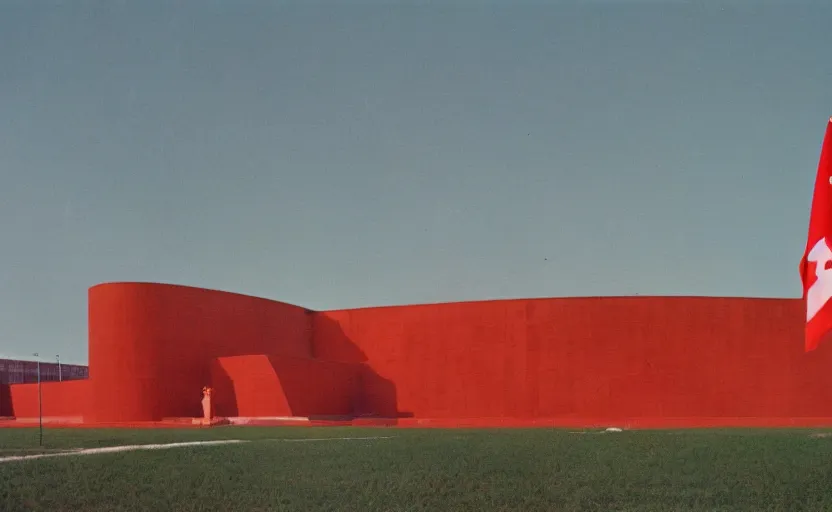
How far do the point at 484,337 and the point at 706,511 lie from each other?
87.8ft

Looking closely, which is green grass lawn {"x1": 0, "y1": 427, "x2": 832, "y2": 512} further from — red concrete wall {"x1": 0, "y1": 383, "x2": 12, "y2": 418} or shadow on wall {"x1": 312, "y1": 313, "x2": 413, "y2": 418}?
red concrete wall {"x1": 0, "y1": 383, "x2": 12, "y2": 418}

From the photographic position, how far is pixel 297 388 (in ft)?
102

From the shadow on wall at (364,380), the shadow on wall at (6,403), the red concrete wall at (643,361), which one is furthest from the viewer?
the shadow on wall at (6,403)

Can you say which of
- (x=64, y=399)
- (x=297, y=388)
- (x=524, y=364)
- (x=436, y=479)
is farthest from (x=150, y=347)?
(x=436, y=479)

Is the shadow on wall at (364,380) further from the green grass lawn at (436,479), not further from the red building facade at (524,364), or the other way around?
the green grass lawn at (436,479)

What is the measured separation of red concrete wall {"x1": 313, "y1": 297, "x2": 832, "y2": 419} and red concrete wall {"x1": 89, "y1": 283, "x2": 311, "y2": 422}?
9866mm

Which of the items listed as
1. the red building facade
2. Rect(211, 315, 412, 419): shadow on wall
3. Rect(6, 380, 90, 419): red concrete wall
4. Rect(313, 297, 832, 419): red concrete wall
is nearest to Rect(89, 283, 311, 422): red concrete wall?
the red building facade

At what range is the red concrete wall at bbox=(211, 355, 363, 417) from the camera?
30.5 meters

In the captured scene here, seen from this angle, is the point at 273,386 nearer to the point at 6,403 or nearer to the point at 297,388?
the point at 297,388

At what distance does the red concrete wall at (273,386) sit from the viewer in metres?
30.5

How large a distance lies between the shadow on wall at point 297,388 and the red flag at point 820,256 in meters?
27.9

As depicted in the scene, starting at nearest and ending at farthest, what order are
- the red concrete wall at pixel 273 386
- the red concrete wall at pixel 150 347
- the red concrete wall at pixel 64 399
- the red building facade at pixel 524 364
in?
the red concrete wall at pixel 273 386
the red concrete wall at pixel 150 347
the red building facade at pixel 524 364
the red concrete wall at pixel 64 399

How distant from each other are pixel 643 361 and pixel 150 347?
17863 millimetres

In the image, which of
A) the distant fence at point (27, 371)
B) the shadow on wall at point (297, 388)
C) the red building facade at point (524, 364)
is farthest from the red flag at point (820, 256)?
the distant fence at point (27, 371)
